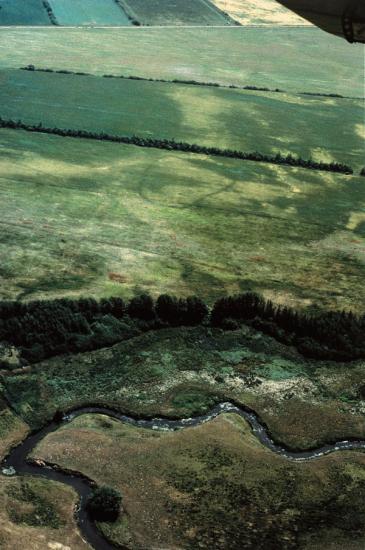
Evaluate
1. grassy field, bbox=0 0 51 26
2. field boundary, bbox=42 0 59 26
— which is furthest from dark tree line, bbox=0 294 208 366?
field boundary, bbox=42 0 59 26

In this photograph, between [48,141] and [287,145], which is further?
[287,145]

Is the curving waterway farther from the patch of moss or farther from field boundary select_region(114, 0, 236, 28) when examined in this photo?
field boundary select_region(114, 0, 236, 28)

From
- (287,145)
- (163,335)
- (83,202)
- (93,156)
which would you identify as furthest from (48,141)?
(163,335)

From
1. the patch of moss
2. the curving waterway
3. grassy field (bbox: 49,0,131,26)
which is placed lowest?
the curving waterway

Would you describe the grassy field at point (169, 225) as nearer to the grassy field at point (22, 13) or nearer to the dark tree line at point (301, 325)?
the dark tree line at point (301, 325)

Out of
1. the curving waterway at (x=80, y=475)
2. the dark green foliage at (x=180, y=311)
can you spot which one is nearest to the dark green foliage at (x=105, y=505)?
the curving waterway at (x=80, y=475)

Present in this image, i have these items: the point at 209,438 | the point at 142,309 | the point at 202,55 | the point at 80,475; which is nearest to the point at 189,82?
the point at 202,55

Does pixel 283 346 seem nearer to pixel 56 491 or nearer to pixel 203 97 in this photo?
pixel 56 491

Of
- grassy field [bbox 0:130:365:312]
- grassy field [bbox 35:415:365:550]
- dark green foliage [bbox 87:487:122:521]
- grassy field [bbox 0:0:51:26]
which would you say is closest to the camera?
grassy field [bbox 35:415:365:550]
